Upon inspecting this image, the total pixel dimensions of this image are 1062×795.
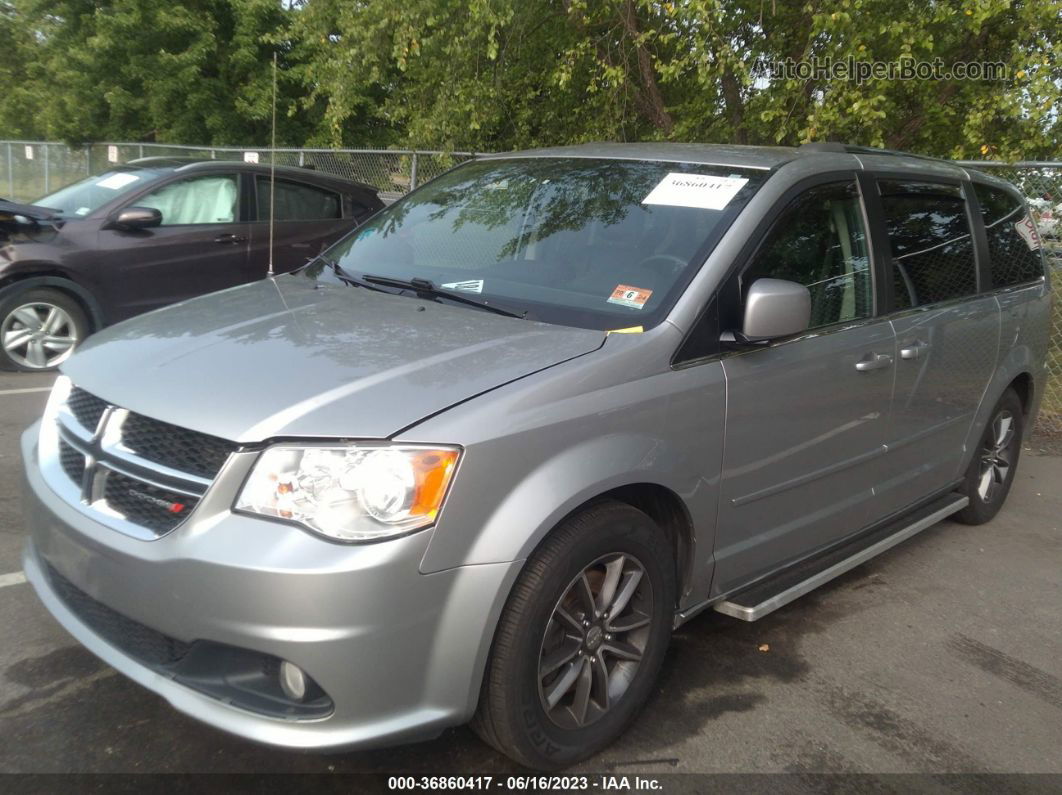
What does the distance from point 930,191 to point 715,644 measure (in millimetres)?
2278

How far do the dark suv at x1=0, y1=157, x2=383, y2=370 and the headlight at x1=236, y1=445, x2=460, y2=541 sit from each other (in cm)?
534

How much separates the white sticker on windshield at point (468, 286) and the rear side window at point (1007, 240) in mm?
2747

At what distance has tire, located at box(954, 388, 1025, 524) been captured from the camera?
5.05m

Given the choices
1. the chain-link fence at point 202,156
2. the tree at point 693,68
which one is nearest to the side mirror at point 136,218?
the chain-link fence at point 202,156

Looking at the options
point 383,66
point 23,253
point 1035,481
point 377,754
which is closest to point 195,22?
point 383,66

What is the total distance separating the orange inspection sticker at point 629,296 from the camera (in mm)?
3160

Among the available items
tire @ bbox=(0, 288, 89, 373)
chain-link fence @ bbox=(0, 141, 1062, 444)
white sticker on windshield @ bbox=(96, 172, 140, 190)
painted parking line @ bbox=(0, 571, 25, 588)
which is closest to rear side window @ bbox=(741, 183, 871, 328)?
painted parking line @ bbox=(0, 571, 25, 588)

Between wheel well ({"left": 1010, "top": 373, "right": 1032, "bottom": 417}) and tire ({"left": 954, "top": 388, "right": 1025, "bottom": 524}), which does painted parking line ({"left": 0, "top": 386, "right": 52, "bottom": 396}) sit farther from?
wheel well ({"left": 1010, "top": 373, "right": 1032, "bottom": 417})

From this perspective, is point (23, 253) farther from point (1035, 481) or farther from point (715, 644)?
point (1035, 481)

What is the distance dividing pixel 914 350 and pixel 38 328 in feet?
20.1

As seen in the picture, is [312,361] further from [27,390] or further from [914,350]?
[27,390]

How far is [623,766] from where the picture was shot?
9.49 ft

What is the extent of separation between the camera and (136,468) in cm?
256

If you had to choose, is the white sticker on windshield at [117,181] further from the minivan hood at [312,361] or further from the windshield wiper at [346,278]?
the minivan hood at [312,361]
